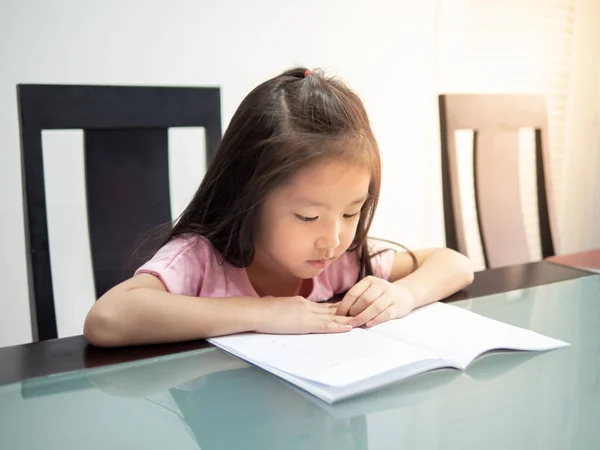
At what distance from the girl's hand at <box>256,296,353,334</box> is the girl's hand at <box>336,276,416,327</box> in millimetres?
22

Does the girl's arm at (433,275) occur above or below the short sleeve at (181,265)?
below

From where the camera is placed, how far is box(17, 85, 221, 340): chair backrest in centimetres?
101

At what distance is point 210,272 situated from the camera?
98 centimetres

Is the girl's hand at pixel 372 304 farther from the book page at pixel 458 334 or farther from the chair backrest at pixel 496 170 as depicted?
the chair backrest at pixel 496 170

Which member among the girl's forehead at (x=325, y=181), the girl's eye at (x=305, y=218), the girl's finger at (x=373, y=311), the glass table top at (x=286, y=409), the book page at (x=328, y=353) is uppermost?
the girl's forehead at (x=325, y=181)

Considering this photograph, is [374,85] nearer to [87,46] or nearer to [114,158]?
[87,46]

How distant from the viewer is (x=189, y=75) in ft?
6.24

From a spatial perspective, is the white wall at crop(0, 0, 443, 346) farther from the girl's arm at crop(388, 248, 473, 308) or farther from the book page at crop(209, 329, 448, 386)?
the book page at crop(209, 329, 448, 386)

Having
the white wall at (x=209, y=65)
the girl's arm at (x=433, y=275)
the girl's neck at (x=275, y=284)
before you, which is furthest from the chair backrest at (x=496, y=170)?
the white wall at (x=209, y=65)

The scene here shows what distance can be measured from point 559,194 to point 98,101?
7.59 feet

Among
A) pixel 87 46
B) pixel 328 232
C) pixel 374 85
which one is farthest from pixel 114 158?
pixel 374 85

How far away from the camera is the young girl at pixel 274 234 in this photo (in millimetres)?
800

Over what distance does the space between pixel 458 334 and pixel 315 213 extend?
0.23 meters

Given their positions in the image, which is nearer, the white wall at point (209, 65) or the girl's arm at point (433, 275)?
the girl's arm at point (433, 275)
